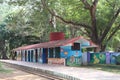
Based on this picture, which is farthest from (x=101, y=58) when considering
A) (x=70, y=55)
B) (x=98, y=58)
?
(x=70, y=55)

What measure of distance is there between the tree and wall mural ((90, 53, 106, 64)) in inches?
49.8

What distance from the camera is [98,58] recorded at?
3322 cm

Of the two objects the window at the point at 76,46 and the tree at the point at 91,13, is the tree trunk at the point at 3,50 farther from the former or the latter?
→ the window at the point at 76,46

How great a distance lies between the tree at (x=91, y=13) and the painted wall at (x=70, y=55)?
3.29 meters

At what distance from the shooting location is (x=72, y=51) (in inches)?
1206

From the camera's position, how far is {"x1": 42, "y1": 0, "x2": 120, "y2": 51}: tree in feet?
101

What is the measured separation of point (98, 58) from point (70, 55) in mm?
4404

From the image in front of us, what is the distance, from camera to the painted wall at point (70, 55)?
3025 cm

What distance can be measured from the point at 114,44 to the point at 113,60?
804 inches

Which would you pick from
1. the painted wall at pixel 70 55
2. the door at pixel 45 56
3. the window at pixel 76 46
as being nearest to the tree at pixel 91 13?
the window at pixel 76 46

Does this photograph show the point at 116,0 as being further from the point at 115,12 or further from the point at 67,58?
the point at 67,58

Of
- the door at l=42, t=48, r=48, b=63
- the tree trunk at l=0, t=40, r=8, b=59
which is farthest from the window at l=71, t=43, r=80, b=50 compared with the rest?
the tree trunk at l=0, t=40, r=8, b=59

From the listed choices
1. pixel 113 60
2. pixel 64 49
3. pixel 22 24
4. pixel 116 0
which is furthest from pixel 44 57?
pixel 22 24

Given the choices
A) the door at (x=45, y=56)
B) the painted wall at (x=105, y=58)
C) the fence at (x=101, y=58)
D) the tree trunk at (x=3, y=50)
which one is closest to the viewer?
the painted wall at (x=105, y=58)
